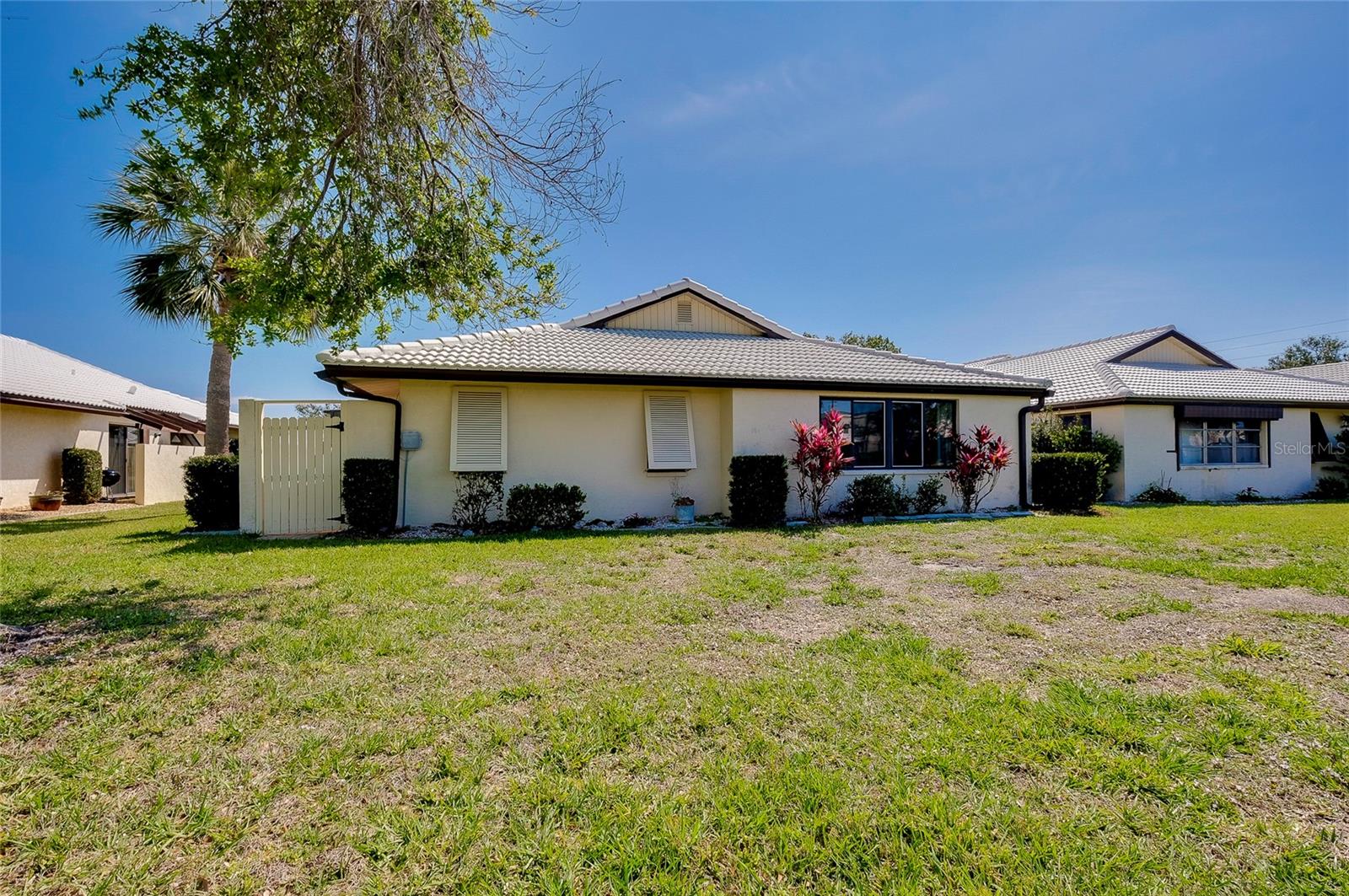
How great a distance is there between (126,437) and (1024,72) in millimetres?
25387

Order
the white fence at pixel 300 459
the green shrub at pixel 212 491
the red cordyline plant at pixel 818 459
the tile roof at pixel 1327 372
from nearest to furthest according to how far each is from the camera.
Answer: the white fence at pixel 300 459 < the green shrub at pixel 212 491 < the red cordyline plant at pixel 818 459 < the tile roof at pixel 1327 372

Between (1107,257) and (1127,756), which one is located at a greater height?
(1107,257)

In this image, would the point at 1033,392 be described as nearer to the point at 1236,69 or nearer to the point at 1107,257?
the point at 1236,69

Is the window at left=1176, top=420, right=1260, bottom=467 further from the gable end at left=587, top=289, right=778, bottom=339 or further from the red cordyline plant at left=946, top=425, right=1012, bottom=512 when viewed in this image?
the gable end at left=587, top=289, right=778, bottom=339

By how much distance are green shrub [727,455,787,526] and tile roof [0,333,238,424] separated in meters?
16.8

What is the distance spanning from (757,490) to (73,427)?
62.1ft

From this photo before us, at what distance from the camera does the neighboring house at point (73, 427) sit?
1316 centimetres

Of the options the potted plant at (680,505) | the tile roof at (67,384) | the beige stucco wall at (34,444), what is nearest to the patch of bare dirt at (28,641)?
the potted plant at (680,505)

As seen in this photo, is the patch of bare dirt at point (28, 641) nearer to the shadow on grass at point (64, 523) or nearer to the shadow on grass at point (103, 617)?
the shadow on grass at point (103, 617)

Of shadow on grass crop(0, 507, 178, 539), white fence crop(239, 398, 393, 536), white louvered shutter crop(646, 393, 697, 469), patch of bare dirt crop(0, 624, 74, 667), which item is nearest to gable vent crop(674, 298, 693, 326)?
white louvered shutter crop(646, 393, 697, 469)

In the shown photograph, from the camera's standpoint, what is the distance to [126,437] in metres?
17.0

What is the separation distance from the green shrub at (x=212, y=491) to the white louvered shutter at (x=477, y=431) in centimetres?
407

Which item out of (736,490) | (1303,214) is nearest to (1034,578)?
(736,490)

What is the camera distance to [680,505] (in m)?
10.1
